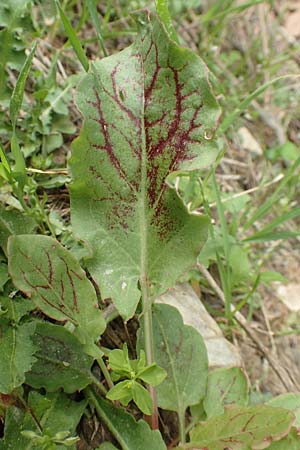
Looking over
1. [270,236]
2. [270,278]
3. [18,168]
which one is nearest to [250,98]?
[270,236]

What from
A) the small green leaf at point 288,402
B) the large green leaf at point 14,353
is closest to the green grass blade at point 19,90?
the large green leaf at point 14,353

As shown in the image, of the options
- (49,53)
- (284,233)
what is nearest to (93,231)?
(284,233)

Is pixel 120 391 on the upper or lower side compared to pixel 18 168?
lower

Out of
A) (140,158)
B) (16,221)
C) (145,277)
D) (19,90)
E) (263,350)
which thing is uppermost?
(19,90)

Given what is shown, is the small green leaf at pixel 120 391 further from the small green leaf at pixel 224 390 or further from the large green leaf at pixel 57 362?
the small green leaf at pixel 224 390

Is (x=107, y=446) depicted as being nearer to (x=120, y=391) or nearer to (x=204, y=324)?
(x=120, y=391)

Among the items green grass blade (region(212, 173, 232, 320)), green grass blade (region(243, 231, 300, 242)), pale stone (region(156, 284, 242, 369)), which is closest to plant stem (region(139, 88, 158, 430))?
pale stone (region(156, 284, 242, 369))
